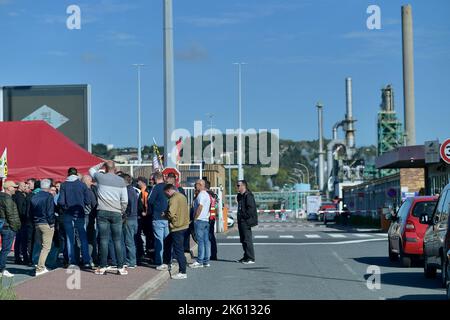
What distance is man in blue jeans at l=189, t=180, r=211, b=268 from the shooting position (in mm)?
19797

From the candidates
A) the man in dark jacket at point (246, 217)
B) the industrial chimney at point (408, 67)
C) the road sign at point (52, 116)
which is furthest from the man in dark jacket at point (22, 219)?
the industrial chimney at point (408, 67)

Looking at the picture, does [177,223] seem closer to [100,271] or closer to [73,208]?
[100,271]

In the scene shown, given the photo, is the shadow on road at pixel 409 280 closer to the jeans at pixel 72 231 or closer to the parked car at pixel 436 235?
the parked car at pixel 436 235

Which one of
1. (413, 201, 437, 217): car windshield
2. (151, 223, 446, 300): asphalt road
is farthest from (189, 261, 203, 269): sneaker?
(413, 201, 437, 217): car windshield

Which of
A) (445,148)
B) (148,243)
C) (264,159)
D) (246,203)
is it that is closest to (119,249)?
(148,243)

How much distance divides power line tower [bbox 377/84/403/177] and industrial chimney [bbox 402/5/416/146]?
79.1 ft

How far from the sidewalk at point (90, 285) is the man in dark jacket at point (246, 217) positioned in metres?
3.62

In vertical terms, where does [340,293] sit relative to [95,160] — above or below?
below

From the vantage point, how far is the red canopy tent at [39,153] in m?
21.7

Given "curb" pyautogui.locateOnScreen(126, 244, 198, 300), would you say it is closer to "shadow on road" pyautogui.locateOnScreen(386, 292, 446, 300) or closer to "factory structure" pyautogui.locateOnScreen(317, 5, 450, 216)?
"shadow on road" pyautogui.locateOnScreen(386, 292, 446, 300)

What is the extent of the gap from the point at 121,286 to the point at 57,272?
107 inches

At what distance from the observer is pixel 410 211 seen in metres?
20.2
